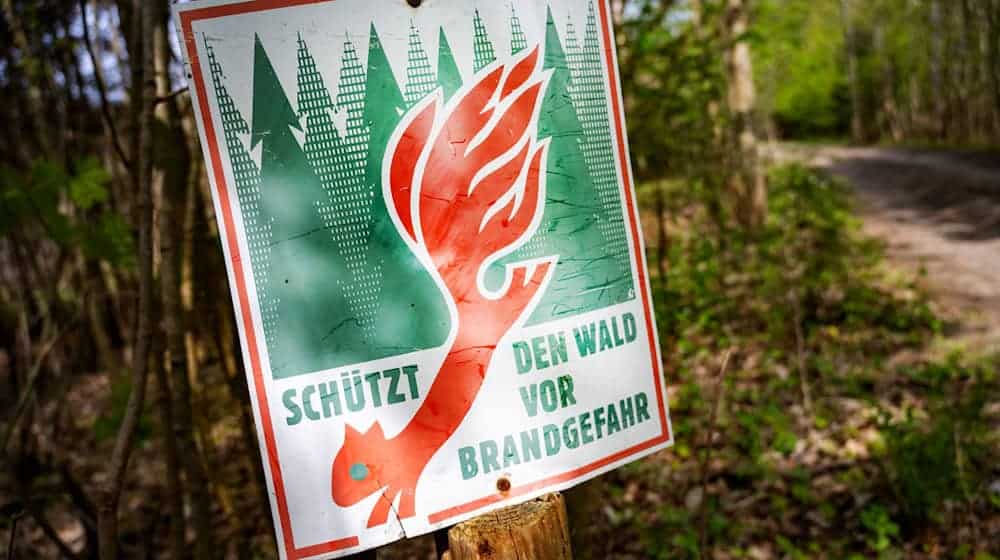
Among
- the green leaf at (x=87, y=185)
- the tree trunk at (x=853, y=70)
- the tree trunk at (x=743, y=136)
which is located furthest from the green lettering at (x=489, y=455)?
the tree trunk at (x=853, y=70)

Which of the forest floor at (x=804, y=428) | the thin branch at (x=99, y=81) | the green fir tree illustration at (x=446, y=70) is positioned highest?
the thin branch at (x=99, y=81)

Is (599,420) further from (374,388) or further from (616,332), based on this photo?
(374,388)

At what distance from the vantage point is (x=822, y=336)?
460 centimetres

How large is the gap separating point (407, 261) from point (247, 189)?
260 millimetres

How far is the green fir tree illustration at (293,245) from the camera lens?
3.18 feet

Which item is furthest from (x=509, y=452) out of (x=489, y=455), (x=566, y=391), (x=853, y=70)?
(x=853, y=70)

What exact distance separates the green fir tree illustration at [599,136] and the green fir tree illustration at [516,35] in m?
0.09

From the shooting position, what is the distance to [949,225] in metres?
7.83

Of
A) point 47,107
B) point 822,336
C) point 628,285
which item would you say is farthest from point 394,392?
point 47,107

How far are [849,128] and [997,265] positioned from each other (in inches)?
1341

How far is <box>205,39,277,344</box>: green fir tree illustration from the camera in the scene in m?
0.96

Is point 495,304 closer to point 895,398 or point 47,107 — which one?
point 895,398

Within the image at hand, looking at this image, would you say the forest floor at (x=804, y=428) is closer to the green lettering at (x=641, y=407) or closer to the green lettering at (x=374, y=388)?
the green lettering at (x=641, y=407)

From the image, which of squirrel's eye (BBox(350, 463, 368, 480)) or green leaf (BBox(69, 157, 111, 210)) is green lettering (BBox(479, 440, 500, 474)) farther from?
green leaf (BBox(69, 157, 111, 210))
